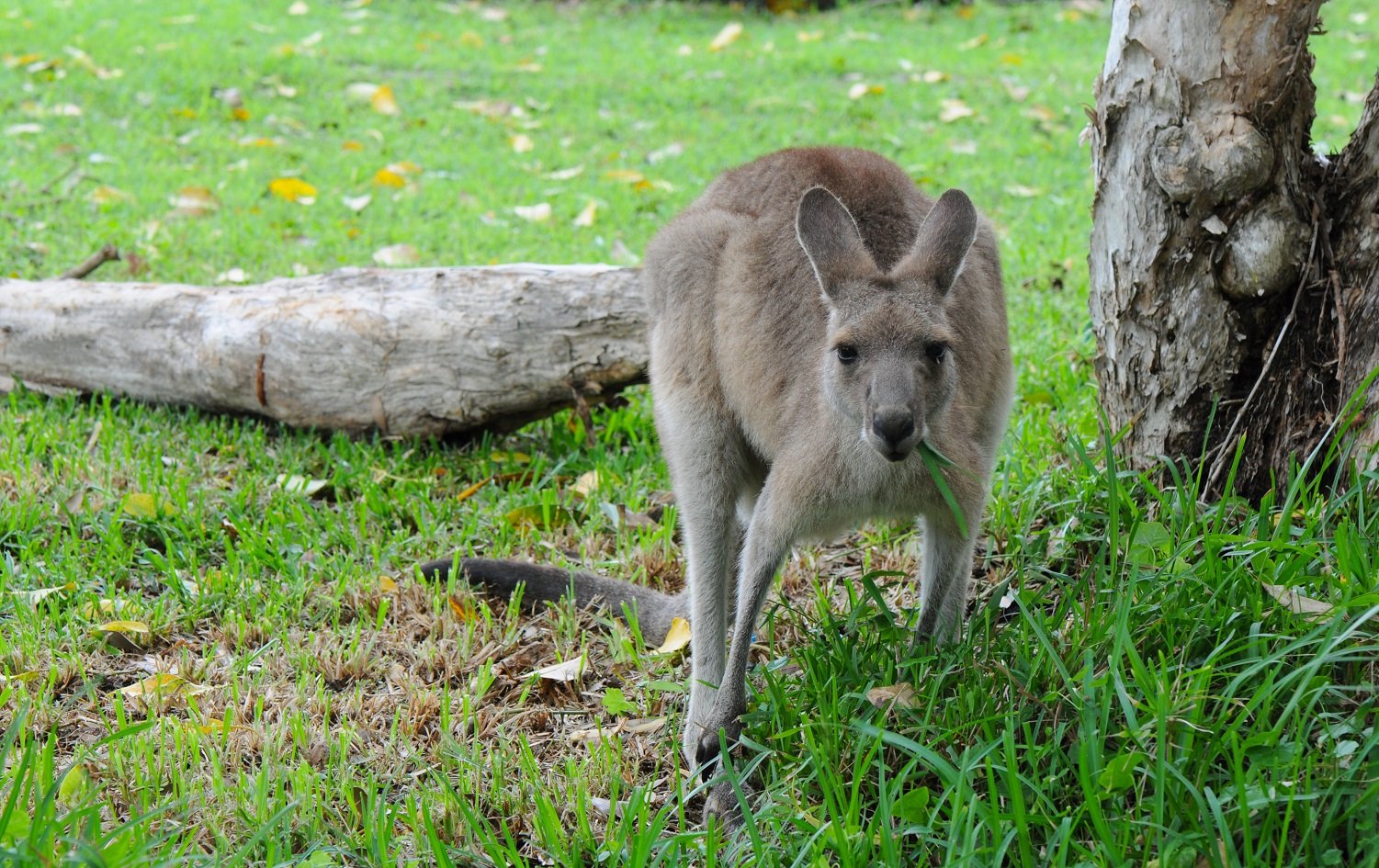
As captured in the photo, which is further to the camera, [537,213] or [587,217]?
[537,213]

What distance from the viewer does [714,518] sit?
2875 mm

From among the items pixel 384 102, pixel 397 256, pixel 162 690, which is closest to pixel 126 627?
pixel 162 690

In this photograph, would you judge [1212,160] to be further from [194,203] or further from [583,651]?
[194,203]

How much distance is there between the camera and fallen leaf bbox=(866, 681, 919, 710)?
2.45 m

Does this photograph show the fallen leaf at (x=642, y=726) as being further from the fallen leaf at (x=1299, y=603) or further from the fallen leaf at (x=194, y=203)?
the fallen leaf at (x=194, y=203)

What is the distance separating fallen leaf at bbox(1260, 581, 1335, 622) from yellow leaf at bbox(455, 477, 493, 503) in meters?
2.30

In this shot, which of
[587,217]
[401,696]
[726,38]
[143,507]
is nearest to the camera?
[401,696]

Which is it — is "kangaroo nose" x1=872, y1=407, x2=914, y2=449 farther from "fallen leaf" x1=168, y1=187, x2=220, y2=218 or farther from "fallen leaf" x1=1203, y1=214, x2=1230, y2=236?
"fallen leaf" x1=168, y1=187, x2=220, y2=218

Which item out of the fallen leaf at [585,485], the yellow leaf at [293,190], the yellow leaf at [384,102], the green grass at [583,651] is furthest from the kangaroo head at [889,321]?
the yellow leaf at [384,102]

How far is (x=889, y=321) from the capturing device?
7.59ft

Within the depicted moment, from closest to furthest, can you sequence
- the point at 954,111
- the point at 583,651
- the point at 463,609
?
the point at 583,651 → the point at 463,609 → the point at 954,111

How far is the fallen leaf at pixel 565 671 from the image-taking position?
2.96m

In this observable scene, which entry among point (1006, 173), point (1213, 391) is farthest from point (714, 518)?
point (1006, 173)

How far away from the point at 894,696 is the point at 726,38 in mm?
7782
